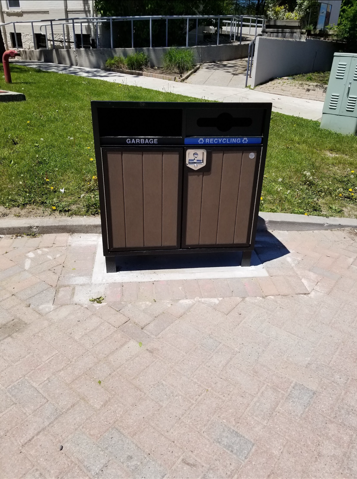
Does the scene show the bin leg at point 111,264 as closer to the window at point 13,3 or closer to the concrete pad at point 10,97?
the concrete pad at point 10,97

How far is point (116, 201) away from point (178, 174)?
0.61m

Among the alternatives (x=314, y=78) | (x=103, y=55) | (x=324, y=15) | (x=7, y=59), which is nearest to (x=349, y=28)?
(x=324, y=15)

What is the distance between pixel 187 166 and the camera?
3.56 m

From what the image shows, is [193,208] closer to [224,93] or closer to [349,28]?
[224,93]

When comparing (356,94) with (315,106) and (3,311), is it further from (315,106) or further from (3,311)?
(3,311)

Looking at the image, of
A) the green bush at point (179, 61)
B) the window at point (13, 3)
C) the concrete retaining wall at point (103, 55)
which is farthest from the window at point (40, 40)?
the green bush at point (179, 61)

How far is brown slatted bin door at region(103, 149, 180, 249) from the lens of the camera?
348cm

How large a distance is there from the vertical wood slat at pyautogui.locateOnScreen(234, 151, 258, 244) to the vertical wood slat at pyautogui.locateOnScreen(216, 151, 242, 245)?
39 millimetres

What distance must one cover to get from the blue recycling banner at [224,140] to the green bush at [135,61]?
44.9ft

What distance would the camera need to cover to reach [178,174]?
3590 millimetres

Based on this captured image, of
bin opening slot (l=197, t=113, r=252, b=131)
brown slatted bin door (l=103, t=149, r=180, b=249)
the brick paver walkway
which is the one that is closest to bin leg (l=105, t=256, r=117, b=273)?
brown slatted bin door (l=103, t=149, r=180, b=249)

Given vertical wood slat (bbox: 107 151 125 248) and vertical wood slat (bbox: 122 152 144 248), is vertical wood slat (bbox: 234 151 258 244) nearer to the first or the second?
vertical wood slat (bbox: 122 152 144 248)

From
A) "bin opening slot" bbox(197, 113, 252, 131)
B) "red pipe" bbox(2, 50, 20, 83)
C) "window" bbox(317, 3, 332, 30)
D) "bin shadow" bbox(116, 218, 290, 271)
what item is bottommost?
"bin shadow" bbox(116, 218, 290, 271)

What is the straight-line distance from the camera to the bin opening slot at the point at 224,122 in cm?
344
